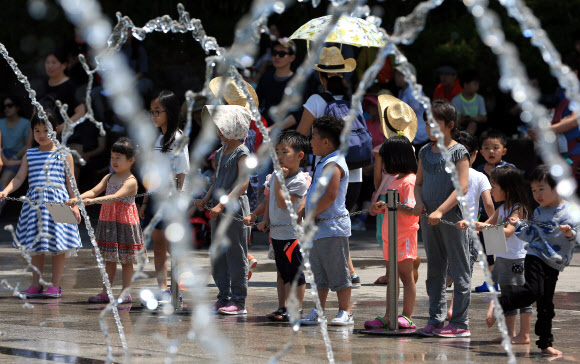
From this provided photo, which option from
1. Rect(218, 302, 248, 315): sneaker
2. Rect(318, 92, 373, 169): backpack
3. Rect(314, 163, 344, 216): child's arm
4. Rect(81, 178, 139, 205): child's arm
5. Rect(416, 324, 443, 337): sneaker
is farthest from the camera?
Rect(318, 92, 373, 169): backpack

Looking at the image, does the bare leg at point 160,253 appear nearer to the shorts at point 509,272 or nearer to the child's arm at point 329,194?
the child's arm at point 329,194

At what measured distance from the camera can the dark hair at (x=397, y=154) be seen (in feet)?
21.4

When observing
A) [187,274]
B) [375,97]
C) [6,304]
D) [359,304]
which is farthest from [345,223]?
[375,97]

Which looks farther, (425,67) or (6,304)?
(425,67)

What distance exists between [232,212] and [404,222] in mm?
1187

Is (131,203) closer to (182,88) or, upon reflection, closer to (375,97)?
(375,97)

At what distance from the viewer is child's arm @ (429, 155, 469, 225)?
225 inches

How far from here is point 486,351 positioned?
5.41 m

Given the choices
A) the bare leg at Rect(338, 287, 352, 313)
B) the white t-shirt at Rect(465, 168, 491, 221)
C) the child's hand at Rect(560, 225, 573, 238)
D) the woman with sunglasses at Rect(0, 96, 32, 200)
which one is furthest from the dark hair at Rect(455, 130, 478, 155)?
the woman with sunglasses at Rect(0, 96, 32, 200)

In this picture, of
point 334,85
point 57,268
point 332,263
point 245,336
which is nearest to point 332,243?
point 332,263

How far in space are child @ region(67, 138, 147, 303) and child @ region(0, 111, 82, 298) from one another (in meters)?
0.32

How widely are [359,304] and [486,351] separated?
1812mm

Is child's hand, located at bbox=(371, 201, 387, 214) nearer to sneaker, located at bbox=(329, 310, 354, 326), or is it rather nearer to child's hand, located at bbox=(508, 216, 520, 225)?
sneaker, located at bbox=(329, 310, 354, 326)

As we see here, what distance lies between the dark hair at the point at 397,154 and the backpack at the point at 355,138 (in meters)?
1.23
